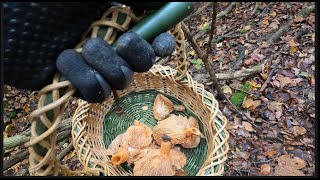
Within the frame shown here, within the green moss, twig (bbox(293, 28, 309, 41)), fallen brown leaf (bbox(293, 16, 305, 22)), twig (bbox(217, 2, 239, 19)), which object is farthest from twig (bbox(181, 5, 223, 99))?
twig (bbox(217, 2, 239, 19))

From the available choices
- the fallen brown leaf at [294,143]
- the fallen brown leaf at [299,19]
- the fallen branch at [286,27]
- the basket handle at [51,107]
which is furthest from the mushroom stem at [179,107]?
the fallen brown leaf at [299,19]

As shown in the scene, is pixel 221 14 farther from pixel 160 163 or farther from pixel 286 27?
pixel 160 163

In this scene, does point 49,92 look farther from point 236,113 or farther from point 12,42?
point 236,113

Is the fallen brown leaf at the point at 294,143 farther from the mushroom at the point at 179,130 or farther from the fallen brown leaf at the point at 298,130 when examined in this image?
the mushroom at the point at 179,130

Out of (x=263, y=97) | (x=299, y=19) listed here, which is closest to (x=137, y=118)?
(x=263, y=97)

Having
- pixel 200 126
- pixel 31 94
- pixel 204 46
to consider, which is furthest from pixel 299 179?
pixel 31 94

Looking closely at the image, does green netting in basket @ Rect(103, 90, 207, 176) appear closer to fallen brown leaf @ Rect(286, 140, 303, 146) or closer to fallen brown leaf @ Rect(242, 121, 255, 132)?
fallen brown leaf @ Rect(242, 121, 255, 132)
